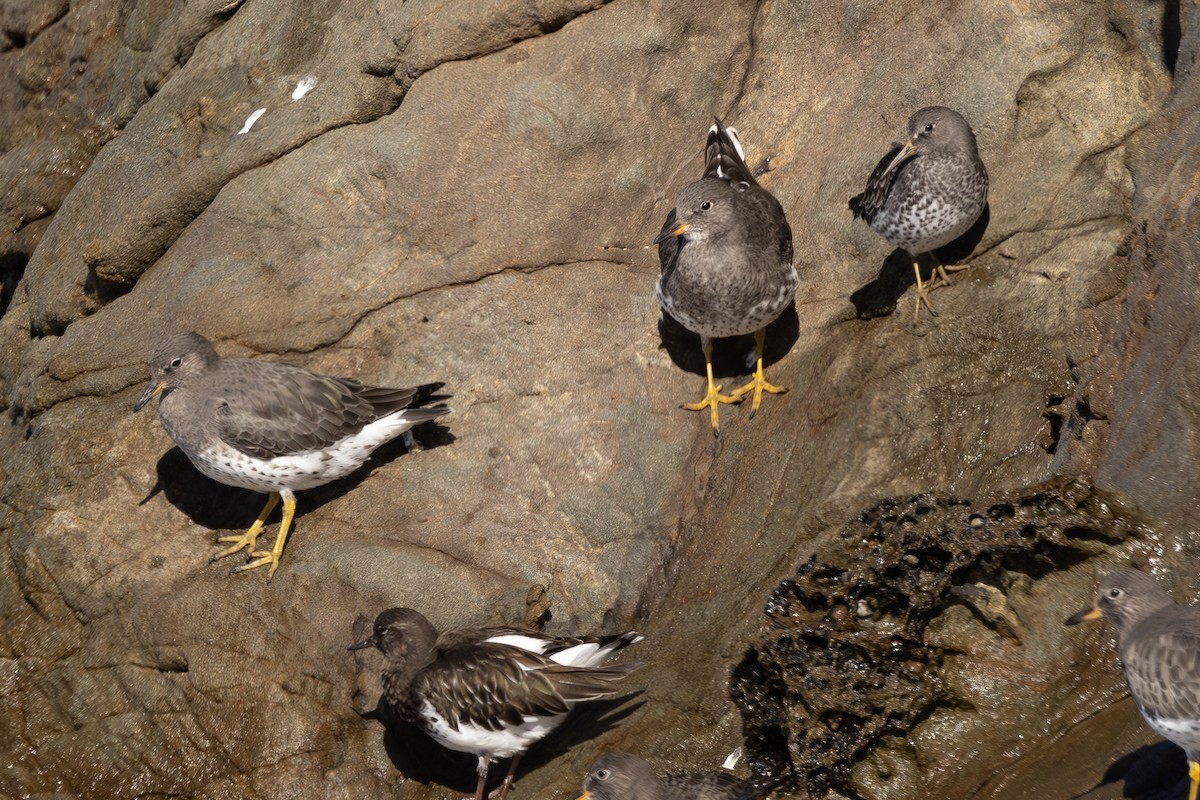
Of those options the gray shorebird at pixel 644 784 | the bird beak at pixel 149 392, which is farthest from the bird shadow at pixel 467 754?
the bird beak at pixel 149 392

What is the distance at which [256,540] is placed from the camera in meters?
9.30

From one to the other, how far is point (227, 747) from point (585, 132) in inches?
221

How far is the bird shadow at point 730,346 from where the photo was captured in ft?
32.0

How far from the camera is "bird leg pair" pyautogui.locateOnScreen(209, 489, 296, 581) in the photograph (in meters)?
9.01

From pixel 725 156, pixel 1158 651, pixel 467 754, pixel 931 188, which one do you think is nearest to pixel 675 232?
pixel 725 156

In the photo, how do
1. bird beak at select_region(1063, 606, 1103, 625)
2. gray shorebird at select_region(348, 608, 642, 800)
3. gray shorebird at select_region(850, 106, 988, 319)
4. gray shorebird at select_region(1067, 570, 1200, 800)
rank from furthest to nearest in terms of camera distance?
gray shorebird at select_region(850, 106, 988, 319)
gray shorebird at select_region(348, 608, 642, 800)
bird beak at select_region(1063, 606, 1103, 625)
gray shorebird at select_region(1067, 570, 1200, 800)

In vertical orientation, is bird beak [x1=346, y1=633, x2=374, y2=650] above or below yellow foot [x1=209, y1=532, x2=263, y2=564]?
above

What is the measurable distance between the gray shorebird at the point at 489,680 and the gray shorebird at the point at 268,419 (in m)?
1.46

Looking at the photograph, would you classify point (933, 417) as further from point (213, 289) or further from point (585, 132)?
point (213, 289)

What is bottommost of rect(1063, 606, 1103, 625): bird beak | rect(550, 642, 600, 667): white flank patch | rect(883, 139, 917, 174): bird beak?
rect(550, 642, 600, 667): white flank patch

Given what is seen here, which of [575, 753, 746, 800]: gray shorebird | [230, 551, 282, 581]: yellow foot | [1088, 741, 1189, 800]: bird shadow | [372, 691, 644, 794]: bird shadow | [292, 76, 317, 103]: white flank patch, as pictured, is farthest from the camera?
[292, 76, 317, 103]: white flank patch

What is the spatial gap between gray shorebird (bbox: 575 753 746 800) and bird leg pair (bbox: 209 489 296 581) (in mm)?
3060

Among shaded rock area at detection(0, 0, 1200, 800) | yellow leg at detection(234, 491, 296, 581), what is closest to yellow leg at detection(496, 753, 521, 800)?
shaded rock area at detection(0, 0, 1200, 800)

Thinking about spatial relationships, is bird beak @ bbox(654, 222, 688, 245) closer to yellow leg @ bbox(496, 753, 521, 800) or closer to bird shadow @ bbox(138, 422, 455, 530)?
bird shadow @ bbox(138, 422, 455, 530)
